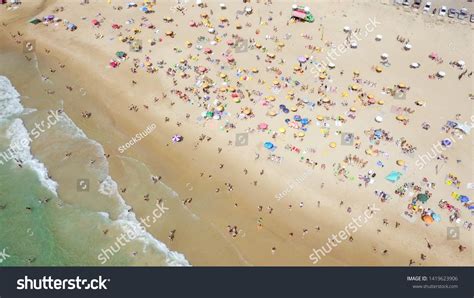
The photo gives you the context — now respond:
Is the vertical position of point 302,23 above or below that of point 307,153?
above

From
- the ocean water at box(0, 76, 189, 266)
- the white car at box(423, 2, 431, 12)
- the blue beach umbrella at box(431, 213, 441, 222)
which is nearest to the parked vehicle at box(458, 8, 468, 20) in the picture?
the white car at box(423, 2, 431, 12)

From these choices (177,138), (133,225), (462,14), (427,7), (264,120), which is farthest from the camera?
(427,7)

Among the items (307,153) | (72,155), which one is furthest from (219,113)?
(72,155)

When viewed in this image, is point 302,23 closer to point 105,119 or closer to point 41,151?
point 105,119

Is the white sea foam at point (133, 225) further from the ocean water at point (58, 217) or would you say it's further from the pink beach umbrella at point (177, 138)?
the pink beach umbrella at point (177, 138)

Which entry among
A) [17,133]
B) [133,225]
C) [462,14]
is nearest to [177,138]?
[133,225]

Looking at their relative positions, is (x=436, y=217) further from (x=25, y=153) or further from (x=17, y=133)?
(x=17, y=133)

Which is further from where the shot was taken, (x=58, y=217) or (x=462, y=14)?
(x=462, y=14)
